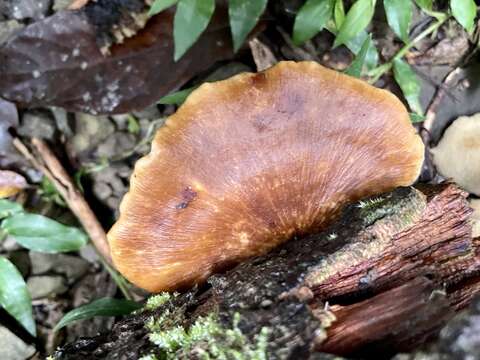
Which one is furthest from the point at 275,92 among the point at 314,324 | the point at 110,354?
the point at 110,354

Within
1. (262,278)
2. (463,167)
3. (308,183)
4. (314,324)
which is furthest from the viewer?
(463,167)

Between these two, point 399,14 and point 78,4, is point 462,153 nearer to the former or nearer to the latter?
point 399,14

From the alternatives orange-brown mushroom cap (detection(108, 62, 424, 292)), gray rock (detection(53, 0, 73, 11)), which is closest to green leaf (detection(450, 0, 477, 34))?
orange-brown mushroom cap (detection(108, 62, 424, 292))

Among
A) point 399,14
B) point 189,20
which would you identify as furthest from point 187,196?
point 399,14

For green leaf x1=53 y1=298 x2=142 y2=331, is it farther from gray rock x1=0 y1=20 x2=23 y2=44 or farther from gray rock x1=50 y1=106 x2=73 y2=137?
gray rock x1=0 y1=20 x2=23 y2=44

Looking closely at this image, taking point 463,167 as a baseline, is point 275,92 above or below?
above

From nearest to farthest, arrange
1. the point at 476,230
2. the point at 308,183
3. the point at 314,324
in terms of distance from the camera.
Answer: the point at 314,324 < the point at 308,183 < the point at 476,230

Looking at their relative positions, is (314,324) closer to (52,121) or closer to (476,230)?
(476,230)
